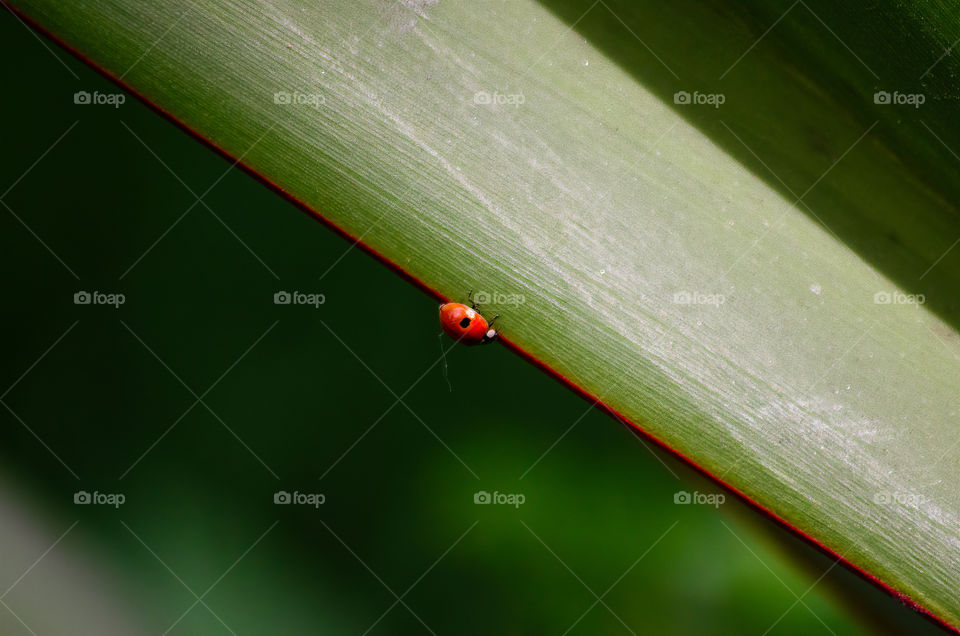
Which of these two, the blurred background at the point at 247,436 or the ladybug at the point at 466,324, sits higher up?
the ladybug at the point at 466,324

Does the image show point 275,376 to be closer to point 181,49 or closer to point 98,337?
point 98,337

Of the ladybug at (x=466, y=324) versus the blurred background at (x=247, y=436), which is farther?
the blurred background at (x=247, y=436)

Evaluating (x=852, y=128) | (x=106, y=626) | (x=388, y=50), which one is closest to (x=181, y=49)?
(x=388, y=50)

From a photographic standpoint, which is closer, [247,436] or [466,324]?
[466,324]

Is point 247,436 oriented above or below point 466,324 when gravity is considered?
below
